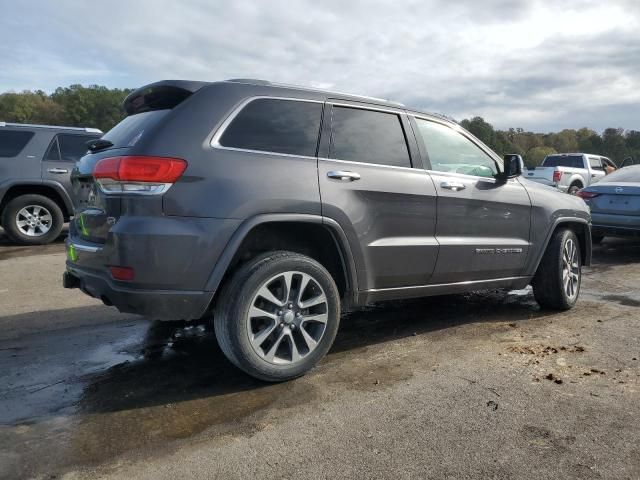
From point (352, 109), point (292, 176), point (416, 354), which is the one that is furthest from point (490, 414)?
point (352, 109)

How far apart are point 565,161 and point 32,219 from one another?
699 inches

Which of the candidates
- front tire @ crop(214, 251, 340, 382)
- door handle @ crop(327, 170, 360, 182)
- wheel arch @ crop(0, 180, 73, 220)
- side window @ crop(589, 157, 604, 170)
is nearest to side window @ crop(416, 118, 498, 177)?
door handle @ crop(327, 170, 360, 182)

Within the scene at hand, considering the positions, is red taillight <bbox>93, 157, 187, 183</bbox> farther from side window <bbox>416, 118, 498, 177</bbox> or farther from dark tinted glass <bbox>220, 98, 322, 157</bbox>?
side window <bbox>416, 118, 498, 177</bbox>

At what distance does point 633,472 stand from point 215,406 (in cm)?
212

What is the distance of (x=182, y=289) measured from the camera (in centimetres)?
309

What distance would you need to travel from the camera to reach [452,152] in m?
4.53

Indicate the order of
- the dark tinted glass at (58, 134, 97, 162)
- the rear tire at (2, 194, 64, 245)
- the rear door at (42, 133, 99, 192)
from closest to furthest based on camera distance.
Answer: the rear tire at (2, 194, 64, 245) < the rear door at (42, 133, 99, 192) < the dark tinted glass at (58, 134, 97, 162)

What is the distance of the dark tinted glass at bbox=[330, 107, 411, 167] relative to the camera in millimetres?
3783

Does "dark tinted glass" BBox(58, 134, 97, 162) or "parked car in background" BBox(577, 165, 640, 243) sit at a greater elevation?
"dark tinted glass" BBox(58, 134, 97, 162)

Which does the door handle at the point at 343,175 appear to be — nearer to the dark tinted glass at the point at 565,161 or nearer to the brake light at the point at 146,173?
the brake light at the point at 146,173

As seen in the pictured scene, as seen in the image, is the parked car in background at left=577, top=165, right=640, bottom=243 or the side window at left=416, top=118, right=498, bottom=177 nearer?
the side window at left=416, top=118, right=498, bottom=177

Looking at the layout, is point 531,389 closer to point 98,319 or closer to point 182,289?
point 182,289

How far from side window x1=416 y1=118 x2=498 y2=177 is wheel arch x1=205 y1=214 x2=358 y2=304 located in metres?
1.16

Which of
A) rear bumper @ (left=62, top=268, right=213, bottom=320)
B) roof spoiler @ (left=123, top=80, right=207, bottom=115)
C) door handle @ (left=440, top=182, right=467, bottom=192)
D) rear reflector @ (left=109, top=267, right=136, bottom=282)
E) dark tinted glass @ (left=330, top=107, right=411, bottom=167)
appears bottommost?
rear bumper @ (left=62, top=268, right=213, bottom=320)
